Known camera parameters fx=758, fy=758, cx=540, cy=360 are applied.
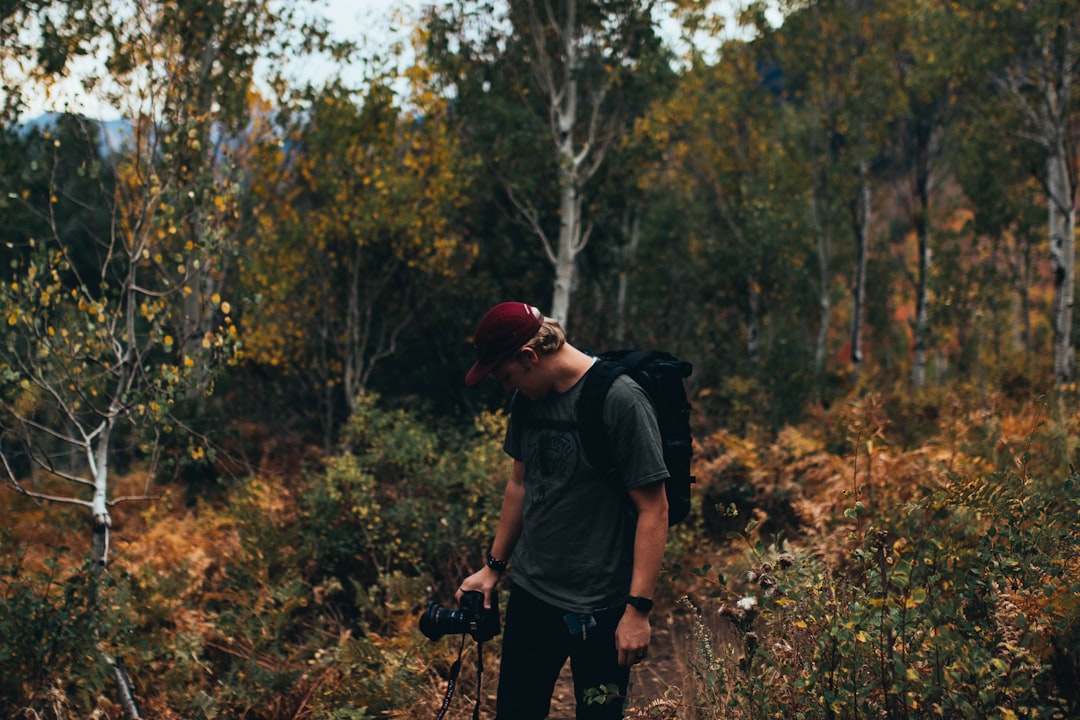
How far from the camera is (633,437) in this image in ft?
8.37

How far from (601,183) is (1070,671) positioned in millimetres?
12050

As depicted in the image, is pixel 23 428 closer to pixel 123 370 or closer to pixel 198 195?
pixel 123 370

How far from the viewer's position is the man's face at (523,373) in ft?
8.83

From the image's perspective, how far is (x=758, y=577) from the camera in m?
2.71

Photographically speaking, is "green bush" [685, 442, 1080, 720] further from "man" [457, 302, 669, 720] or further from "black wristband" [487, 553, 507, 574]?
"black wristband" [487, 553, 507, 574]

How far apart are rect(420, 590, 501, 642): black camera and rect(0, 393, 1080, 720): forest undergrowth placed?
798mm

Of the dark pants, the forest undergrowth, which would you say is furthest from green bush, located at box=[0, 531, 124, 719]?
the dark pants

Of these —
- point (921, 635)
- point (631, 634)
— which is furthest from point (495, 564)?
point (921, 635)

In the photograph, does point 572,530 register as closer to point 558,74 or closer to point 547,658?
point 547,658

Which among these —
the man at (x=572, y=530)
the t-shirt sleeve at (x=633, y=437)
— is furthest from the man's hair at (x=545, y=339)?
the t-shirt sleeve at (x=633, y=437)

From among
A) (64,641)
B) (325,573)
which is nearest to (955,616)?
(64,641)

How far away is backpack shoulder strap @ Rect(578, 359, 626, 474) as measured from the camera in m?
2.61

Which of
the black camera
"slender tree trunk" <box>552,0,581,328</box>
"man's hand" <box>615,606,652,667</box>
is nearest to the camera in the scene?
"man's hand" <box>615,606,652,667</box>

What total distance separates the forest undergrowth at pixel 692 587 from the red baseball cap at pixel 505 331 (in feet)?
3.27
